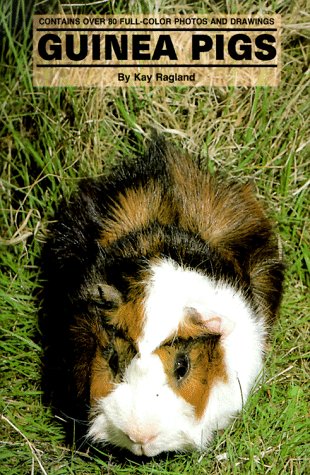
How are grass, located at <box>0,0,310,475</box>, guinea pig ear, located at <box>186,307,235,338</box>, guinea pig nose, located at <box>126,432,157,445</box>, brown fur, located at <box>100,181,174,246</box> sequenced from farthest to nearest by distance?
grass, located at <box>0,0,310,475</box>, brown fur, located at <box>100,181,174,246</box>, guinea pig ear, located at <box>186,307,235,338</box>, guinea pig nose, located at <box>126,432,157,445</box>

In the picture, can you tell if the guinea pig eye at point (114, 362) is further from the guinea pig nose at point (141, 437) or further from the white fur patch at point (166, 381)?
the guinea pig nose at point (141, 437)

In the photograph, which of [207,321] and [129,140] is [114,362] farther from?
[129,140]

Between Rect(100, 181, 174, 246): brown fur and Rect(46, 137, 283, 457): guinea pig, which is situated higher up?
Rect(100, 181, 174, 246): brown fur

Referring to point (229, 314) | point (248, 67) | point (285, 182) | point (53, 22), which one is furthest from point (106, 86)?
point (229, 314)

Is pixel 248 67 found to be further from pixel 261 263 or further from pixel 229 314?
pixel 229 314

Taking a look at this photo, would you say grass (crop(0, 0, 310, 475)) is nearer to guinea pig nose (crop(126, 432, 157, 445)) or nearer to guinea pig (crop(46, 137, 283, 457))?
guinea pig (crop(46, 137, 283, 457))

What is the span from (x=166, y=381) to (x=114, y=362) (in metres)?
0.20

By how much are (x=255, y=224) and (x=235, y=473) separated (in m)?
0.96

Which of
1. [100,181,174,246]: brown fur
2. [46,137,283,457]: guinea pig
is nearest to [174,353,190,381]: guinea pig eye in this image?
[46,137,283,457]: guinea pig

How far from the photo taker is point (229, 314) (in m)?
2.54

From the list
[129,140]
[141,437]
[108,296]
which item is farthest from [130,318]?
[129,140]

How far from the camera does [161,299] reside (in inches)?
93.7

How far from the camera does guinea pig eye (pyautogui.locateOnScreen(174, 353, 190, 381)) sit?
232 centimetres

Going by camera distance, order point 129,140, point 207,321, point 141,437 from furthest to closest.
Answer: point 129,140 → point 207,321 → point 141,437
